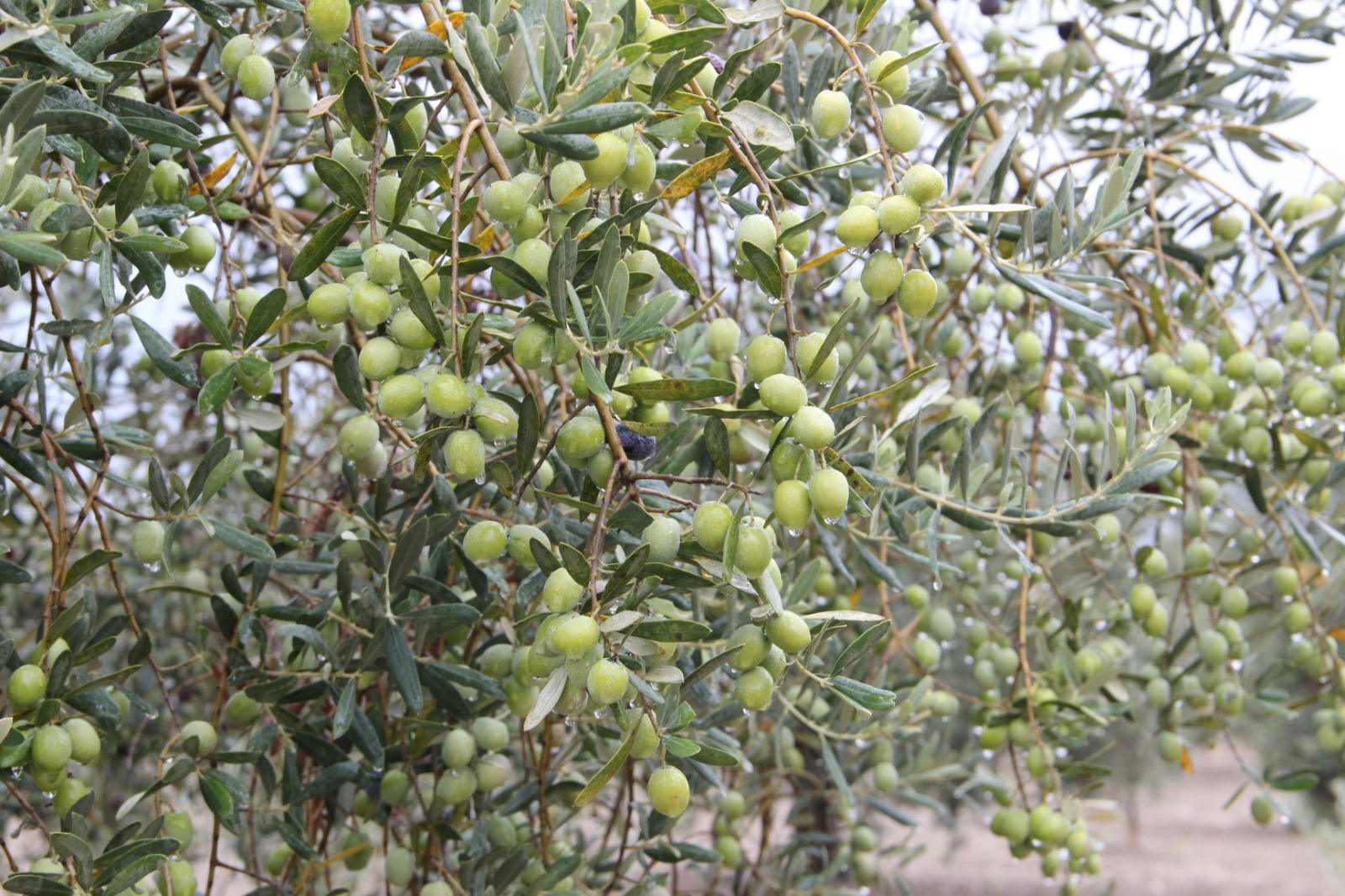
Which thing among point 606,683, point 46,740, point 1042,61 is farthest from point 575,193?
point 1042,61

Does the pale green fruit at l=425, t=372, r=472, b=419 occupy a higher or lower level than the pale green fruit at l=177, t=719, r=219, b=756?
higher

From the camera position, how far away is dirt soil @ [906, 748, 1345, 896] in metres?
8.01

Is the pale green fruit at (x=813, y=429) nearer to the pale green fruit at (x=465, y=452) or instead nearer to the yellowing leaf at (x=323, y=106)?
the pale green fruit at (x=465, y=452)

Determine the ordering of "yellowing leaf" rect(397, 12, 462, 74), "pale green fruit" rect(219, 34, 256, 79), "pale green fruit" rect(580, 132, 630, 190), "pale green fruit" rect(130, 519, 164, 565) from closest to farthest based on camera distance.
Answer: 1. "pale green fruit" rect(580, 132, 630, 190)
2. "yellowing leaf" rect(397, 12, 462, 74)
3. "pale green fruit" rect(219, 34, 256, 79)
4. "pale green fruit" rect(130, 519, 164, 565)

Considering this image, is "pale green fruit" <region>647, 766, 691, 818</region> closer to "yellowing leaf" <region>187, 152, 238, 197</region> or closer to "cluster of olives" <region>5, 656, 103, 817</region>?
"cluster of olives" <region>5, 656, 103, 817</region>

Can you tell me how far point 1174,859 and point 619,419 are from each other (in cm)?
1106

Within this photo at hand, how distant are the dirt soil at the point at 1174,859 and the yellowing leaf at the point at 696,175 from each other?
5281 mm

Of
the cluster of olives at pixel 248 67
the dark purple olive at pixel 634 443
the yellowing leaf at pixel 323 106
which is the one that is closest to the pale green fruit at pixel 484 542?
the dark purple olive at pixel 634 443

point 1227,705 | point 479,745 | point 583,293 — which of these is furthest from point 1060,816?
point 583,293

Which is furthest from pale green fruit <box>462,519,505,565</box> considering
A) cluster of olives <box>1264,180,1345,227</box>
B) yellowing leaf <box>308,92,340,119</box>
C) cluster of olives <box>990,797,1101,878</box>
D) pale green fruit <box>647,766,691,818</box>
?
cluster of olives <box>1264,180,1345,227</box>

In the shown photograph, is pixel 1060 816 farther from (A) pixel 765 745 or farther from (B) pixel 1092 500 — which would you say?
(B) pixel 1092 500

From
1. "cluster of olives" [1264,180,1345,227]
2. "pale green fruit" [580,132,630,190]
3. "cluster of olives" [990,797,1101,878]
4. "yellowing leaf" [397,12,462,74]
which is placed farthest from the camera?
"cluster of olives" [1264,180,1345,227]

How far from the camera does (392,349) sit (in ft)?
2.75

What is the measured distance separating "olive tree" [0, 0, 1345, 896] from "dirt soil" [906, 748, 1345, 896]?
4208 millimetres
